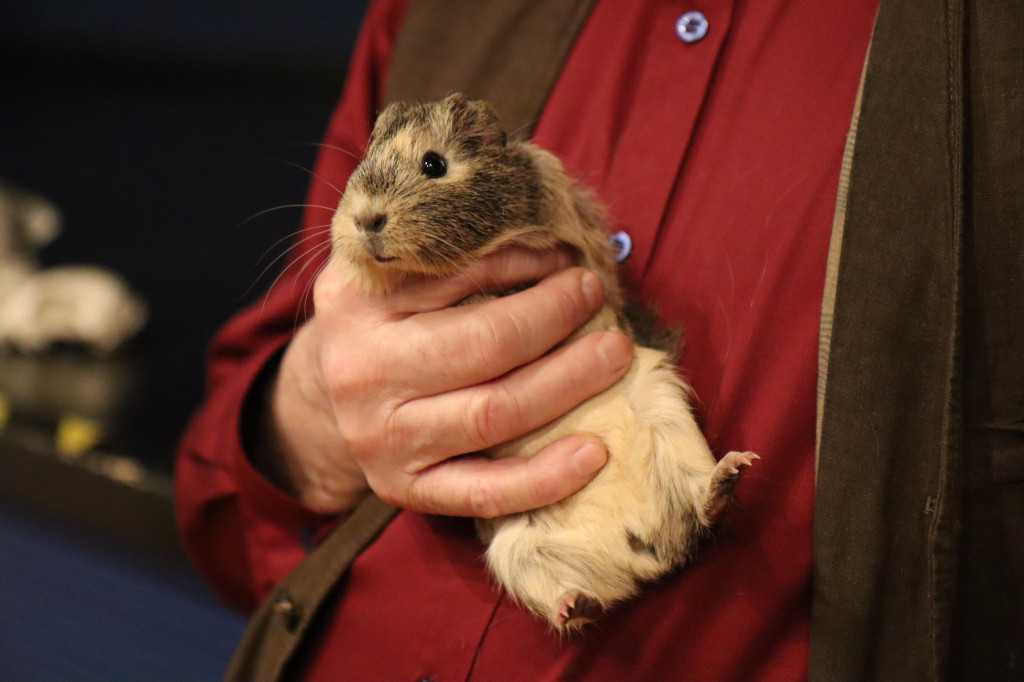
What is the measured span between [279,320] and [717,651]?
0.95 m

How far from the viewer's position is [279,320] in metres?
1.34

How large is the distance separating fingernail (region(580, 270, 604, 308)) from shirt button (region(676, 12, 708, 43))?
38 centimetres

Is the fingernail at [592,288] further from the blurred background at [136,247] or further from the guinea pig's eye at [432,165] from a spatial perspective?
the blurred background at [136,247]

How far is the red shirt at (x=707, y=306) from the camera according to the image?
873 mm

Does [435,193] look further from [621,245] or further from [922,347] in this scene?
[922,347]

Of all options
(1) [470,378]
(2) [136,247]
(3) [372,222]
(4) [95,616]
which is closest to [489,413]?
(1) [470,378]

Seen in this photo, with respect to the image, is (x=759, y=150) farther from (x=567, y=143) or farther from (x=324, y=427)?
(x=324, y=427)

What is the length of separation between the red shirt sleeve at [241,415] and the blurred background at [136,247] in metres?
0.51

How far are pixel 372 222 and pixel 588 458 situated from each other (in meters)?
0.40

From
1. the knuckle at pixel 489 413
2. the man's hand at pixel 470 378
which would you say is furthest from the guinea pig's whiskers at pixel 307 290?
the knuckle at pixel 489 413

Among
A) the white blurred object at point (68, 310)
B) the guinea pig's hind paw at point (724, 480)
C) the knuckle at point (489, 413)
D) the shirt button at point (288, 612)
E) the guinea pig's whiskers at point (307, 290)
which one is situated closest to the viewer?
the guinea pig's hind paw at point (724, 480)

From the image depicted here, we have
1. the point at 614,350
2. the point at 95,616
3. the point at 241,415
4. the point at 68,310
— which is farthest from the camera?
the point at 68,310

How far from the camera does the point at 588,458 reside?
34.5 inches

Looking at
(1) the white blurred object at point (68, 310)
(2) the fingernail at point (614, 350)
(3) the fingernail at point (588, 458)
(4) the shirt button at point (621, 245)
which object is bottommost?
(1) the white blurred object at point (68, 310)
